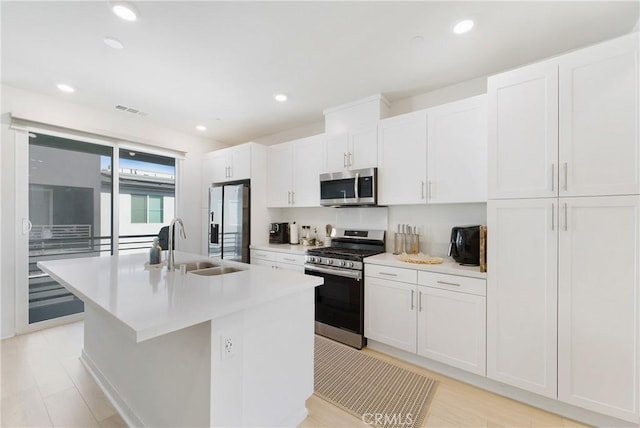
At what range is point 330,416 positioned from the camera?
5.82 feet

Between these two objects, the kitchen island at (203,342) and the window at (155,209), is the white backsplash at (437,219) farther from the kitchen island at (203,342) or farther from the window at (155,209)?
the window at (155,209)

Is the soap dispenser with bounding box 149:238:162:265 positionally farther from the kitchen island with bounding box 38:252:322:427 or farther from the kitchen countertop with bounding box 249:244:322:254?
the kitchen countertop with bounding box 249:244:322:254

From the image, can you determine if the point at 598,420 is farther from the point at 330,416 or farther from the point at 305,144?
the point at 305,144

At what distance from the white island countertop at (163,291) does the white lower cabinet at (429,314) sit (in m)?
1.07

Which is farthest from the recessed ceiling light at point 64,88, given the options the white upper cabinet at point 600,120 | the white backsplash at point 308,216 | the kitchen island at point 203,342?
the white upper cabinet at point 600,120

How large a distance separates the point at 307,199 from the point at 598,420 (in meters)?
3.08

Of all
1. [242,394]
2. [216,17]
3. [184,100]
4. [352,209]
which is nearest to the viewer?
[242,394]

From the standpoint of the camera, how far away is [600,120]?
165 centimetres

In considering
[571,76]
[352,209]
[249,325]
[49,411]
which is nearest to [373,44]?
[571,76]

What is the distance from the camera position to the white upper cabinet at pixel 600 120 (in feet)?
5.15

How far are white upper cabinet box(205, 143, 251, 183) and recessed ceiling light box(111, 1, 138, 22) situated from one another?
2.09 meters

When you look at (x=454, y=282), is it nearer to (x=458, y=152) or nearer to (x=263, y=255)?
(x=458, y=152)

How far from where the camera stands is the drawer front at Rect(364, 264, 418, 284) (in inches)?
93.5

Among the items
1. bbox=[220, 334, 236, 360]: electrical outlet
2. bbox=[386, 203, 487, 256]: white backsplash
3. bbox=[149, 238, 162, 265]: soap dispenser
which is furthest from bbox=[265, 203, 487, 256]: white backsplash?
bbox=[220, 334, 236, 360]: electrical outlet
